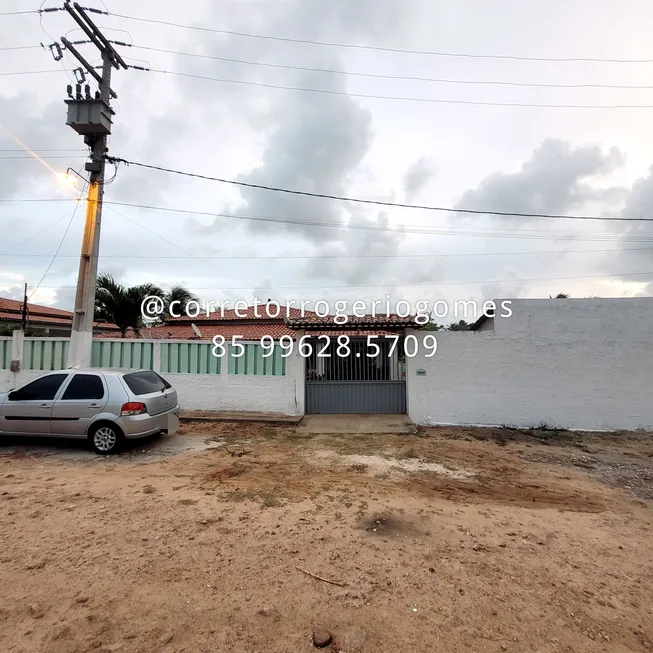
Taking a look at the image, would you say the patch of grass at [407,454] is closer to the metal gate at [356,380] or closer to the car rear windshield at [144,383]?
the metal gate at [356,380]

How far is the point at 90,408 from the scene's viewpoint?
6.54 meters

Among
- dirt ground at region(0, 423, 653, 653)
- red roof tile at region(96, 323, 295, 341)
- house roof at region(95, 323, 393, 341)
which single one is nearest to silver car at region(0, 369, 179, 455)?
dirt ground at region(0, 423, 653, 653)

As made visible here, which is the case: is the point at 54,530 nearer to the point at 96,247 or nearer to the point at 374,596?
the point at 374,596

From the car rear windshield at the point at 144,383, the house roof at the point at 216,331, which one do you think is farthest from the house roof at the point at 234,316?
the car rear windshield at the point at 144,383

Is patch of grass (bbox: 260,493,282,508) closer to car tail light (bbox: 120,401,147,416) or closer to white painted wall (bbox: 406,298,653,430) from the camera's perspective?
car tail light (bbox: 120,401,147,416)

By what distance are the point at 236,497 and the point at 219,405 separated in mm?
5779

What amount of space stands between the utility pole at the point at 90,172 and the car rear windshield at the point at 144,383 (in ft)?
12.2

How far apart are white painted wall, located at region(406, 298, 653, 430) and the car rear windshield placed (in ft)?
19.0

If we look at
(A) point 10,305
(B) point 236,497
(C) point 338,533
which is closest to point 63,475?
(B) point 236,497

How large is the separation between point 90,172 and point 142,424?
720 centimetres

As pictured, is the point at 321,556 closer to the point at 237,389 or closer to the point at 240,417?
the point at 240,417

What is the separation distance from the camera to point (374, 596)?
2.79 meters

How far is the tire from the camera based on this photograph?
21.4 ft

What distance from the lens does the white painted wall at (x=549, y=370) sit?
906 cm
